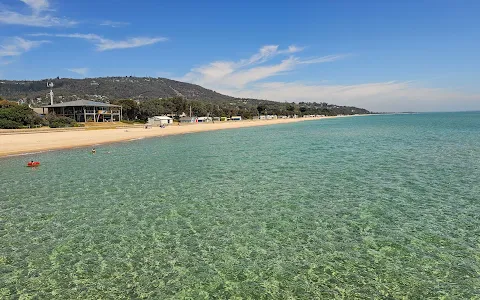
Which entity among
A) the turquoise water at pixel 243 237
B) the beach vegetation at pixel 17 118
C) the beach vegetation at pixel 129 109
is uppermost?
the beach vegetation at pixel 129 109

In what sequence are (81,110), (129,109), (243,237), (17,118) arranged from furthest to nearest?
(129,109), (81,110), (17,118), (243,237)

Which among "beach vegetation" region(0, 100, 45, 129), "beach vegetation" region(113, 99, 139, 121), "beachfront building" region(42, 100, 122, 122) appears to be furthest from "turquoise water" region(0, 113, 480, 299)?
"beach vegetation" region(113, 99, 139, 121)

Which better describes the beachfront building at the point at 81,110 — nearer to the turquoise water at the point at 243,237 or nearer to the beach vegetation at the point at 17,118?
the beach vegetation at the point at 17,118

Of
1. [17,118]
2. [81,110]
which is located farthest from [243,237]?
[81,110]

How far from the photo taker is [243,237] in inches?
360

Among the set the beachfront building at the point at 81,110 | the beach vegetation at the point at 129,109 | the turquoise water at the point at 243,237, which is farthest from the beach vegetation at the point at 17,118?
the turquoise water at the point at 243,237

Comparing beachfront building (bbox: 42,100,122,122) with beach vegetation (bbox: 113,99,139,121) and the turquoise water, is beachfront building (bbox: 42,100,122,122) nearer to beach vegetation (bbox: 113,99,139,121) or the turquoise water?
beach vegetation (bbox: 113,99,139,121)

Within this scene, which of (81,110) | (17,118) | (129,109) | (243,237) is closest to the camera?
(243,237)

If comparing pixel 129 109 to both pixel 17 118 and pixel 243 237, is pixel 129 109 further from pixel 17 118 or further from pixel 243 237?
pixel 243 237

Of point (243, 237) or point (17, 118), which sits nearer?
point (243, 237)

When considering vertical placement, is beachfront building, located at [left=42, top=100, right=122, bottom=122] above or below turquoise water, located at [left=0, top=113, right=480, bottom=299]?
above

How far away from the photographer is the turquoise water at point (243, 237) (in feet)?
21.5

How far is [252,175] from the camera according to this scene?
18.4 metres

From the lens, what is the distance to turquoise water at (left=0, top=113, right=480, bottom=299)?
258 inches
